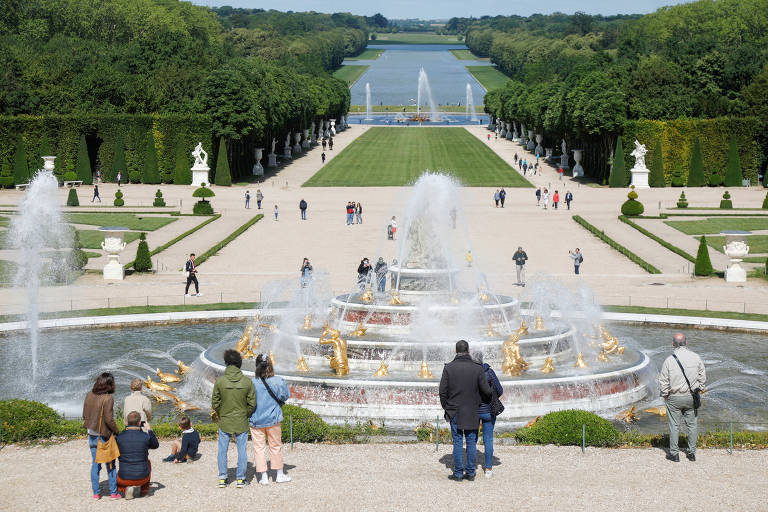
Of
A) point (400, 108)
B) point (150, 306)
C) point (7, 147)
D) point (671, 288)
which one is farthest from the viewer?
point (400, 108)

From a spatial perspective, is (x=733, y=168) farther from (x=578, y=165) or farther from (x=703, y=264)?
(x=703, y=264)

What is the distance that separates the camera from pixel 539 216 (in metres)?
60.2

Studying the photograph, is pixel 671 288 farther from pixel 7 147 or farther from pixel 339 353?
pixel 7 147

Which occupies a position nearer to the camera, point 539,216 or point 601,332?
point 601,332

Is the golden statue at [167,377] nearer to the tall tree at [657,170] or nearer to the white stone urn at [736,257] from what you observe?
the white stone urn at [736,257]

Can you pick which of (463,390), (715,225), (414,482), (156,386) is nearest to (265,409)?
(414,482)

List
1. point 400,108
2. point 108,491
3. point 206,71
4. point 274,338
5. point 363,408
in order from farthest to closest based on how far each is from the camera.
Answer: point 400,108 < point 206,71 < point 274,338 < point 363,408 < point 108,491

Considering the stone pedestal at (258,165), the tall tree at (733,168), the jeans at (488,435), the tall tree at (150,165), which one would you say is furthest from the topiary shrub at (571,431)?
the stone pedestal at (258,165)

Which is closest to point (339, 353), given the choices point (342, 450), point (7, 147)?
point (342, 450)

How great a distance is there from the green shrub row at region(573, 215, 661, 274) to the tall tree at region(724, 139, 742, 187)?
2378 centimetres

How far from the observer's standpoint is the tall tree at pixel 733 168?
77375 millimetres

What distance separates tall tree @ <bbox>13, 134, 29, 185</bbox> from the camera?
7612cm

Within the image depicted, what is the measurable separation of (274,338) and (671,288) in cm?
1764

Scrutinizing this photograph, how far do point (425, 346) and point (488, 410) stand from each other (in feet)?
27.7
